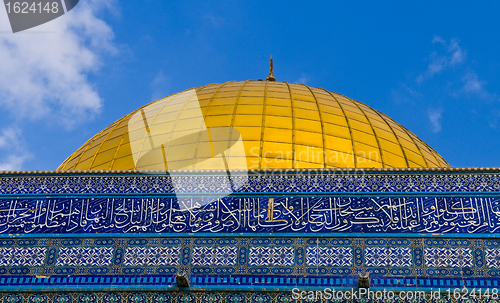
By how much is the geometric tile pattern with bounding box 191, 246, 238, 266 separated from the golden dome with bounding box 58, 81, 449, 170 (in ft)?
6.53

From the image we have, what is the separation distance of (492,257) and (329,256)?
1.33 meters

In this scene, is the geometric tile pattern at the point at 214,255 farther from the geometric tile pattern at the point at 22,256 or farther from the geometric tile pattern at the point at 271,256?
the geometric tile pattern at the point at 22,256

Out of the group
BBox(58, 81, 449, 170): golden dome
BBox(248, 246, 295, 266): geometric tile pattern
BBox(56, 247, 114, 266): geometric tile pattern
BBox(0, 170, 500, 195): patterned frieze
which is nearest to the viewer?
BBox(248, 246, 295, 266): geometric tile pattern

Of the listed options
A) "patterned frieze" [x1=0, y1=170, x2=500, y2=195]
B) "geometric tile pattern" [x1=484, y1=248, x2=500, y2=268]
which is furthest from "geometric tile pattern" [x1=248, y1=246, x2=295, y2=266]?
"geometric tile pattern" [x1=484, y1=248, x2=500, y2=268]

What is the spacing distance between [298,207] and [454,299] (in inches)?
59.9

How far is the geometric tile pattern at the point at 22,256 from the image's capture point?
6.35 metres

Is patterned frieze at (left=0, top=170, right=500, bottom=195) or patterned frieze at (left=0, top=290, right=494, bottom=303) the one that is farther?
patterned frieze at (left=0, top=170, right=500, bottom=195)

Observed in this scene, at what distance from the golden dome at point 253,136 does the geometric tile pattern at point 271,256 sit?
6.67ft

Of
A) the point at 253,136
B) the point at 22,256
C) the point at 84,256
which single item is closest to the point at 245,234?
the point at 84,256

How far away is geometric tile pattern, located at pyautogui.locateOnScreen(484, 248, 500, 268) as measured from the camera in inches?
239

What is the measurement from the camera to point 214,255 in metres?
6.27

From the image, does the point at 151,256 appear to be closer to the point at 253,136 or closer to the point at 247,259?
the point at 247,259

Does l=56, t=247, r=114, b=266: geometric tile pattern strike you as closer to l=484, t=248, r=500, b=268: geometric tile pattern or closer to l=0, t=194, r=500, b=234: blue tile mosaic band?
l=0, t=194, r=500, b=234: blue tile mosaic band

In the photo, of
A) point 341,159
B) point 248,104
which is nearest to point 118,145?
point 248,104
